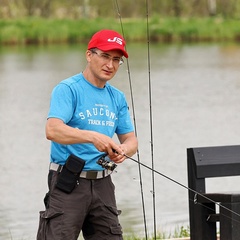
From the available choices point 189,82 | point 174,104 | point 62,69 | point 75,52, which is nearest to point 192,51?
point 75,52

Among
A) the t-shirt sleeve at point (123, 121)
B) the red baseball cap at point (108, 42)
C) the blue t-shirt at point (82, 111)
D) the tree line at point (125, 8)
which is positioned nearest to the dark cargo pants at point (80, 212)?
the blue t-shirt at point (82, 111)

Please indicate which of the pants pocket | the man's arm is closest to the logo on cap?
the man's arm

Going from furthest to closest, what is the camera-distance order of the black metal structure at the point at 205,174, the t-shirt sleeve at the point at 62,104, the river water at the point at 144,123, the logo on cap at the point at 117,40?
the river water at the point at 144,123 → the black metal structure at the point at 205,174 → the logo on cap at the point at 117,40 → the t-shirt sleeve at the point at 62,104

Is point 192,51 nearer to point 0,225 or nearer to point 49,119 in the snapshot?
point 0,225

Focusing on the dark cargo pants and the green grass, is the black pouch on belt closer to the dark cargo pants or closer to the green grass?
the dark cargo pants

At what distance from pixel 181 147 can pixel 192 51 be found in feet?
70.4

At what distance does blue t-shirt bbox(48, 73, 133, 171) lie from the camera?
463 cm

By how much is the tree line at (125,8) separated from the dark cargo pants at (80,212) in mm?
51772

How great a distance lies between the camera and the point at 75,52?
34.9 m

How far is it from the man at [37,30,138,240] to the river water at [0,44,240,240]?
0.88 m

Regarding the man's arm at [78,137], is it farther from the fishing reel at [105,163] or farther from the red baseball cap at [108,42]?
the red baseball cap at [108,42]

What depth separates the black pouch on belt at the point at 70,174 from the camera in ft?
15.2

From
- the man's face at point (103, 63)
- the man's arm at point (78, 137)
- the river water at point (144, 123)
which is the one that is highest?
the river water at point (144, 123)

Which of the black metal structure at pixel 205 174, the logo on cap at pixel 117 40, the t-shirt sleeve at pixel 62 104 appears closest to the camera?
the t-shirt sleeve at pixel 62 104
